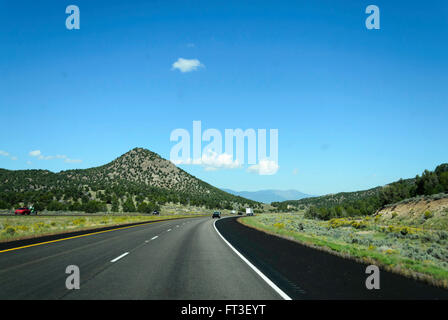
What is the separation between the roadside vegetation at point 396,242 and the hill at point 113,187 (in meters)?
56.9

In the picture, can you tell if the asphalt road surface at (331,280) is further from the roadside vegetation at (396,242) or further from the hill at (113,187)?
the hill at (113,187)

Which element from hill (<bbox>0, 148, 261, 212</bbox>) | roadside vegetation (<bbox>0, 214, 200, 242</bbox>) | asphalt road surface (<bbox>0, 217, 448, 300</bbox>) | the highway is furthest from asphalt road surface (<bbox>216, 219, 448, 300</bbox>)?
hill (<bbox>0, 148, 261, 212</bbox>)

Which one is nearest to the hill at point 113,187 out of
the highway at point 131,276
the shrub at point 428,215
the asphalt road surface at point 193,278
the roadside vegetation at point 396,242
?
the roadside vegetation at point 396,242

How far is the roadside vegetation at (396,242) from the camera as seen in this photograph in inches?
388

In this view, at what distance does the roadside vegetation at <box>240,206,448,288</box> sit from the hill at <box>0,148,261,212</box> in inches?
2242

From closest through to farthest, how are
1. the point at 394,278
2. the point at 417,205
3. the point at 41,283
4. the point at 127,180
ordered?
the point at 41,283, the point at 394,278, the point at 417,205, the point at 127,180

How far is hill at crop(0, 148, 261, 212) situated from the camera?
80.9 metres

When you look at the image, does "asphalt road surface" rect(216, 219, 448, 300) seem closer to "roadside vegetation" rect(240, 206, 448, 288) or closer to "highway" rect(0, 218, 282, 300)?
"highway" rect(0, 218, 282, 300)

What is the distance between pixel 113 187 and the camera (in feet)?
346
